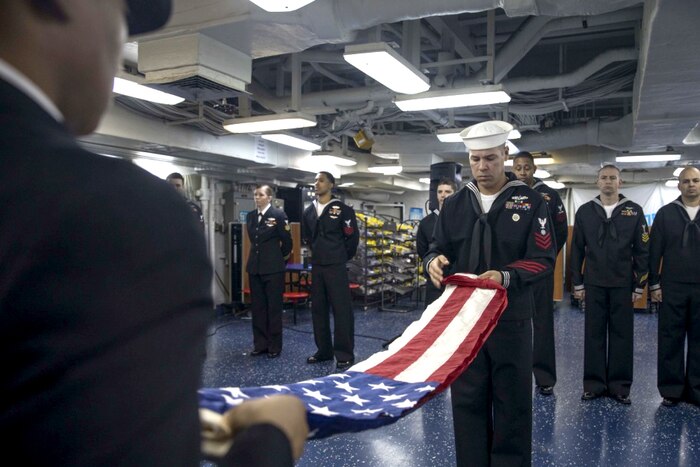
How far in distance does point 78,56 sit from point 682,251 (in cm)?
484

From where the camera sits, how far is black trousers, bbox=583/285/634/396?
4426 millimetres

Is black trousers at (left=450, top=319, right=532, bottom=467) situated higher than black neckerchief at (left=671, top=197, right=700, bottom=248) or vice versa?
black neckerchief at (left=671, top=197, right=700, bottom=248)

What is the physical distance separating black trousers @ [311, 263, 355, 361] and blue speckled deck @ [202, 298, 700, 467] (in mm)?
209

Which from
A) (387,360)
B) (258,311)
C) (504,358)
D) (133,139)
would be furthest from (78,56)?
(133,139)

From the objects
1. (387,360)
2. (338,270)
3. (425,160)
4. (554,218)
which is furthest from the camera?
(425,160)

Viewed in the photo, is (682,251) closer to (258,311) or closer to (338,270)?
(338,270)

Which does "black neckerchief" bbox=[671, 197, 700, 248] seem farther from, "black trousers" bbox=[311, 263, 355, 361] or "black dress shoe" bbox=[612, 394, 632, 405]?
"black trousers" bbox=[311, 263, 355, 361]

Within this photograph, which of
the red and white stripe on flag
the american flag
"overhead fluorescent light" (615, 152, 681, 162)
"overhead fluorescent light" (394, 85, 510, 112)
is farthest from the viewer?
"overhead fluorescent light" (615, 152, 681, 162)

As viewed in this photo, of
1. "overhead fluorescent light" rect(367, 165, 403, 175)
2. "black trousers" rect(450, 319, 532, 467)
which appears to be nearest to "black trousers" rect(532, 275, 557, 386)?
"black trousers" rect(450, 319, 532, 467)

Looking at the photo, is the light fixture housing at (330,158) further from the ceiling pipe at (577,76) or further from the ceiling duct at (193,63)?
the ceiling duct at (193,63)

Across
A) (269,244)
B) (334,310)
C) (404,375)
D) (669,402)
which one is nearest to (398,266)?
(269,244)

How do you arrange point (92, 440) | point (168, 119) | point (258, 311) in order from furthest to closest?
point (168, 119), point (258, 311), point (92, 440)

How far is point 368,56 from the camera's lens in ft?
13.2

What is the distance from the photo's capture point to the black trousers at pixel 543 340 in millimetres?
4703
